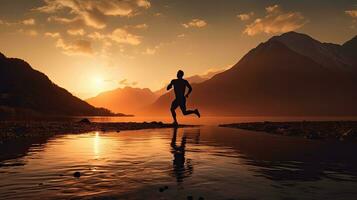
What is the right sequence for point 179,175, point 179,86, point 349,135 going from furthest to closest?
point 179,86
point 349,135
point 179,175

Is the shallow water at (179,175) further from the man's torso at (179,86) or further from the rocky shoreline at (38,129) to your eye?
the man's torso at (179,86)

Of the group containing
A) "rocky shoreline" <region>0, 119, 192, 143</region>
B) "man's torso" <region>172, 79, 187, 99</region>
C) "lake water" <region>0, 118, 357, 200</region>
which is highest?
"man's torso" <region>172, 79, 187, 99</region>

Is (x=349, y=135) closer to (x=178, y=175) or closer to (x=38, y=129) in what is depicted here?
(x=178, y=175)

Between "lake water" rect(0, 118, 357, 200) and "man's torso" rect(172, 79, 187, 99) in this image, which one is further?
"man's torso" rect(172, 79, 187, 99)

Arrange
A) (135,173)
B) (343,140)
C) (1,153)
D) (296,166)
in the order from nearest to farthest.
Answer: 1. (135,173)
2. (296,166)
3. (1,153)
4. (343,140)

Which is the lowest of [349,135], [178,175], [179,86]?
[178,175]

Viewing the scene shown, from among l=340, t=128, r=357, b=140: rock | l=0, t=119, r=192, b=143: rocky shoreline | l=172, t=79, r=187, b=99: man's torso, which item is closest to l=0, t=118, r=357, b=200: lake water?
l=340, t=128, r=357, b=140: rock

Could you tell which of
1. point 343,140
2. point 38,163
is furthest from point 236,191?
point 343,140

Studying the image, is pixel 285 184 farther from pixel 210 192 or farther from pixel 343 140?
pixel 343 140

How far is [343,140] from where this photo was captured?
19984 millimetres

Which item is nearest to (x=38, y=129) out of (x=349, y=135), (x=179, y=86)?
(x=179, y=86)

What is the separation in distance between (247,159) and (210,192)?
17.5ft

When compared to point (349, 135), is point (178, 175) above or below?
below

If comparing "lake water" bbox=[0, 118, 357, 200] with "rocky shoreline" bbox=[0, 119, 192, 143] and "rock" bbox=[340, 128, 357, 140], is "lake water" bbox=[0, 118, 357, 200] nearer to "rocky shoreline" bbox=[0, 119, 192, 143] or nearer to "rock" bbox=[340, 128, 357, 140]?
"rock" bbox=[340, 128, 357, 140]
